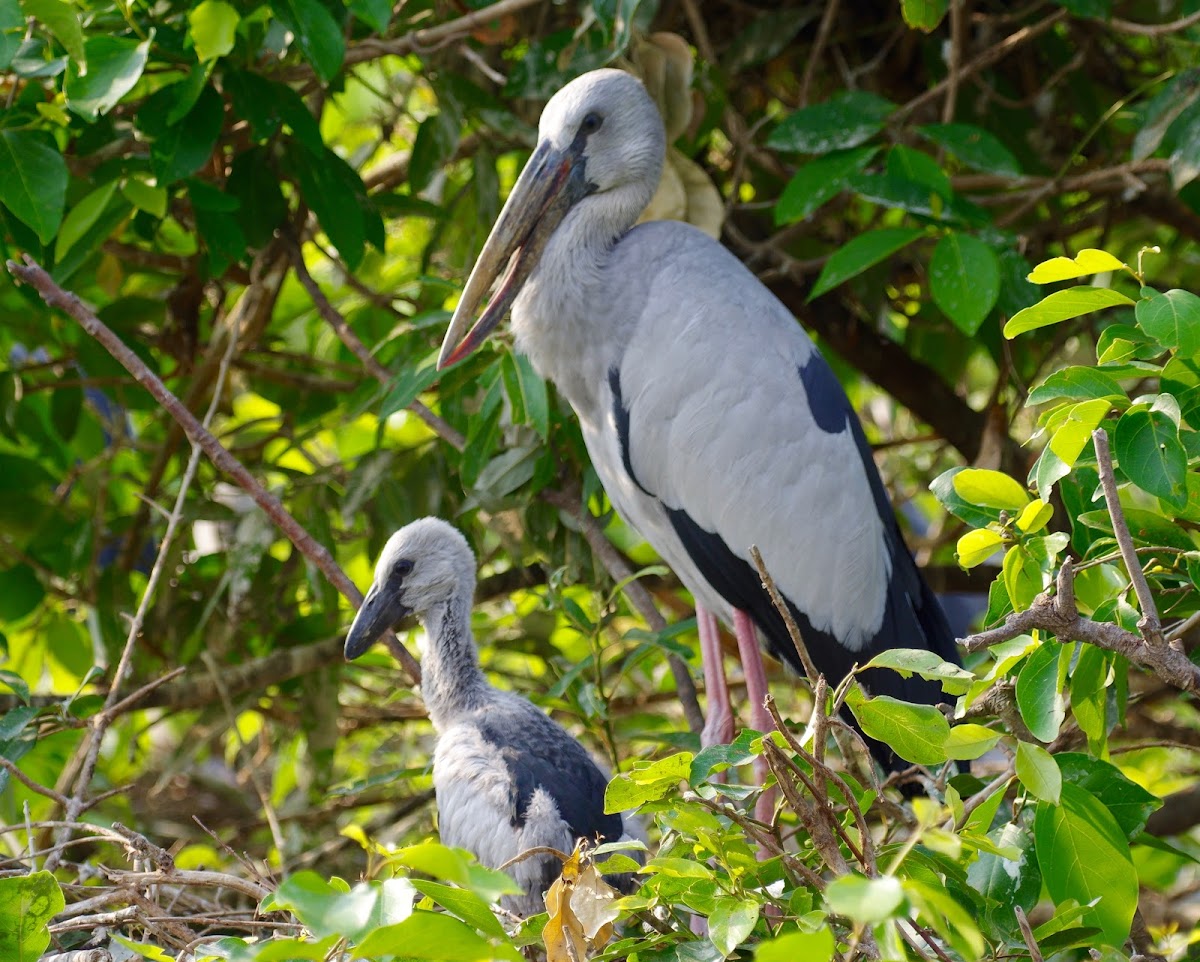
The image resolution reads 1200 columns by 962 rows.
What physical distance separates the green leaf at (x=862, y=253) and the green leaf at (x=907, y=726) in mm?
1522

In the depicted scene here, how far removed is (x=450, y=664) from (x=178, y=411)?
0.74 meters

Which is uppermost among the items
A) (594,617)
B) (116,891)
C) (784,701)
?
(116,891)

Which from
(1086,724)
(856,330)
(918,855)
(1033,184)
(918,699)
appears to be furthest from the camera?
(856,330)

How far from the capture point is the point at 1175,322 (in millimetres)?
1879

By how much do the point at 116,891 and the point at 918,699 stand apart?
179 cm

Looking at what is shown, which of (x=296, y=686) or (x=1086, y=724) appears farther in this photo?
(x=296, y=686)

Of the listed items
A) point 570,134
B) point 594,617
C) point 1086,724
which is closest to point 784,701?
point 594,617

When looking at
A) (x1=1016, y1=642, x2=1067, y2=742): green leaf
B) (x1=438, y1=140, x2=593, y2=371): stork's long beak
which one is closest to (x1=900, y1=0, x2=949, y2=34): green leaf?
(x1=438, y1=140, x2=593, y2=371): stork's long beak

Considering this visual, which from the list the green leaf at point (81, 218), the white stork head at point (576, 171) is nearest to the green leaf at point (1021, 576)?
the white stork head at point (576, 171)

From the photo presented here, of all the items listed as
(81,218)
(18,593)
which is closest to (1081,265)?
(81,218)

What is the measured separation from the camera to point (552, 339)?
3.25 meters

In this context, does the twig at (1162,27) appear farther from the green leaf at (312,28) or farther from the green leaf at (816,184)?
the green leaf at (312,28)

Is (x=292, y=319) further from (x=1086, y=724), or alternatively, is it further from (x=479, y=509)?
(x=1086, y=724)

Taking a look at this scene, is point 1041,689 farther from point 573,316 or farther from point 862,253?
point 573,316
